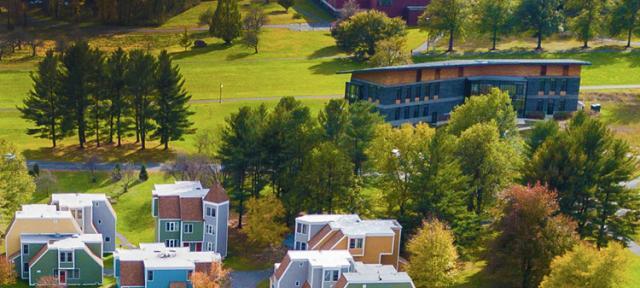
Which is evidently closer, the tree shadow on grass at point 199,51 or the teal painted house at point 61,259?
the teal painted house at point 61,259

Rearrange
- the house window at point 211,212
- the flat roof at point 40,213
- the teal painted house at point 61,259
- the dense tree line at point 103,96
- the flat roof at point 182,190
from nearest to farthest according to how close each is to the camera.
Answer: the teal painted house at point 61,259
the flat roof at point 40,213
the house window at point 211,212
the flat roof at point 182,190
the dense tree line at point 103,96

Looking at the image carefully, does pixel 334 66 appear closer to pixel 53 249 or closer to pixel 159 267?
pixel 53 249

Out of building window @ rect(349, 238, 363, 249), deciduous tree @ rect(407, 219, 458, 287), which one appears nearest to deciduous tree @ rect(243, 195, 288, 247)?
building window @ rect(349, 238, 363, 249)

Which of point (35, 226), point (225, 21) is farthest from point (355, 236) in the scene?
point (225, 21)

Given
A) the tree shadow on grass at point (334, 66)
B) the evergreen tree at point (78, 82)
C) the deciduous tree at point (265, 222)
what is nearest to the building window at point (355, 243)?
the deciduous tree at point (265, 222)

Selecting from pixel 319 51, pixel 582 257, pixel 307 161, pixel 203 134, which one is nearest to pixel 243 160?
pixel 307 161

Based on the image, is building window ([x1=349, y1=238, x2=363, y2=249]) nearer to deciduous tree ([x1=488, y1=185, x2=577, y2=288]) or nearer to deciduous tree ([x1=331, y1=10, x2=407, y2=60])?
deciduous tree ([x1=488, y1=185, x2=577, y2=288])

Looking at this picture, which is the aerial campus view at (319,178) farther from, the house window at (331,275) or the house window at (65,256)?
the house window at (331,275)
